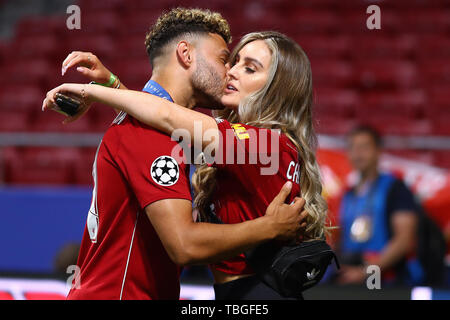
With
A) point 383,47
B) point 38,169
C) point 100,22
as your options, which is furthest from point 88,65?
point 100,22

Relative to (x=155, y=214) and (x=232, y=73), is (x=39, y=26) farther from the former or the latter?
(x=155, y=214)

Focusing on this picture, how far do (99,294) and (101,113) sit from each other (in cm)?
522

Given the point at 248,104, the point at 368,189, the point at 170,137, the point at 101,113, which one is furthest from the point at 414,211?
the point at 101,113

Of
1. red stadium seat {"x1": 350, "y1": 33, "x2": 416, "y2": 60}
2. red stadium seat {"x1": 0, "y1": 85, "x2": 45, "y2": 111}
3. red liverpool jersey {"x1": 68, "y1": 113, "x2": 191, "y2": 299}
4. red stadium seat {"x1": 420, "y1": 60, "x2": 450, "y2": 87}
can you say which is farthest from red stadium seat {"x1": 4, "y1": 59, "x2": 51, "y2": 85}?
red liverpool jersey {"x1": 68, "y1": 113, "x2": 191, "y2": 299}

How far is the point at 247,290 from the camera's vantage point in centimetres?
201

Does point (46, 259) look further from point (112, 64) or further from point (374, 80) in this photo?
point (374, 80)

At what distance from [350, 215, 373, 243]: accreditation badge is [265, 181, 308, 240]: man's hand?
2.35m

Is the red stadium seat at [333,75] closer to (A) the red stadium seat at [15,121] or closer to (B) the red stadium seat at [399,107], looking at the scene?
(B) the red stadium seat at [399,107]

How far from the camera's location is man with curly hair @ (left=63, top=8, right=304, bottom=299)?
5.89ft

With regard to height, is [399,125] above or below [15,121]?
below

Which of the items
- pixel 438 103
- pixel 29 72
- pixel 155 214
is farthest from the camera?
pixel 29 72

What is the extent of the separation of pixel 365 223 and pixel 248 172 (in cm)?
253

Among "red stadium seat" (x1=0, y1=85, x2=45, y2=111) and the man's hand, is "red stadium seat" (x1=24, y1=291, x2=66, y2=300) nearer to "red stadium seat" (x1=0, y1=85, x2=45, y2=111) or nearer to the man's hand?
the man's hand

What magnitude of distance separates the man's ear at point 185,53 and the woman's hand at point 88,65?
0.34 metres
